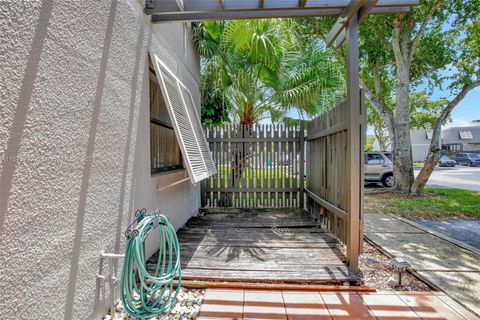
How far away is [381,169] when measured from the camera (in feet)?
37.8

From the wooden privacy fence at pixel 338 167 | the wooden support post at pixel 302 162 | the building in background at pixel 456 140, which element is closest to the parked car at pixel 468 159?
the building in background at pixel 456 140

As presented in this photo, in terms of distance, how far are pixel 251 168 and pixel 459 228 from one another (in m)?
4.27

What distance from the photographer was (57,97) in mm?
1616

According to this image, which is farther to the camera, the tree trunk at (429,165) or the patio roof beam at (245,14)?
the tree trunk at (429,165)

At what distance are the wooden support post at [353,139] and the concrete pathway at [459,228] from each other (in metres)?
2.53

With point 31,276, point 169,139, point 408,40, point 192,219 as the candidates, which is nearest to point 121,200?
point 31,276

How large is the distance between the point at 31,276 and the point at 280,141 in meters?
5.35

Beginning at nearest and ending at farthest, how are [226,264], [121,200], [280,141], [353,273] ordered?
[121,200], [353,273], [226,264], [280,141]

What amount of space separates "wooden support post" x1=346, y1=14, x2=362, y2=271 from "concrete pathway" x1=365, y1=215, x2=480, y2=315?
0.80 meters

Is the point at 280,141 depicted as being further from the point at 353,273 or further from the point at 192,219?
the point at 353,273

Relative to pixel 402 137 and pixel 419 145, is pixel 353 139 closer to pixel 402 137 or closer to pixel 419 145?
pixel 402 137

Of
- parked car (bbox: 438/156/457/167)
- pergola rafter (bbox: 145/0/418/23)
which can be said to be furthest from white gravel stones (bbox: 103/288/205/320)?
parked car (bbox: 438/156/457/167)

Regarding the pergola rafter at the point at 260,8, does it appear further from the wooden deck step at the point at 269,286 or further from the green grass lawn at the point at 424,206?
the green grass lawn at the point at 424,206

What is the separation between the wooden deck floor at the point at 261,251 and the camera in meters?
2.91
